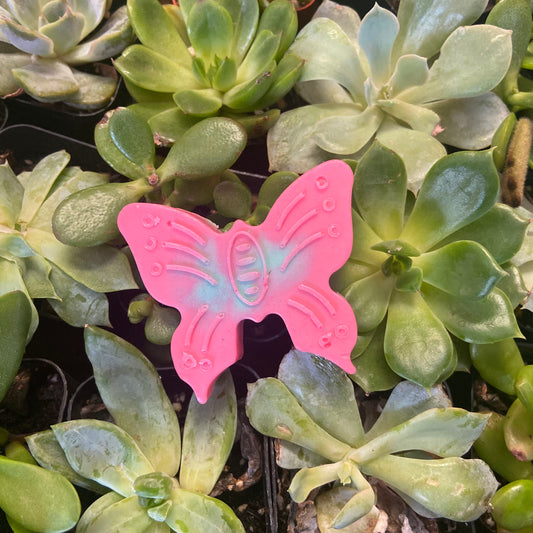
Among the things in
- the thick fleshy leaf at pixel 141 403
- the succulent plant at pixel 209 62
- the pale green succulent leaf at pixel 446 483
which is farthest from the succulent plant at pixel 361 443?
the succulent plant at pixel 209 62

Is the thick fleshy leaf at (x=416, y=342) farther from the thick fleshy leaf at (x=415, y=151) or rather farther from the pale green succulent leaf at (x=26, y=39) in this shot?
the pale green succulent leaf at (x=26, y=39)

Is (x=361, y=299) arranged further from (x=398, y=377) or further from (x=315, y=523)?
(x=315, y=523)

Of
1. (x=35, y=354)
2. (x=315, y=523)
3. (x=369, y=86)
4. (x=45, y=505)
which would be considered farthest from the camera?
(x=35, y=354)

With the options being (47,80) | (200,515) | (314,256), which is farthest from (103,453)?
(47,80)

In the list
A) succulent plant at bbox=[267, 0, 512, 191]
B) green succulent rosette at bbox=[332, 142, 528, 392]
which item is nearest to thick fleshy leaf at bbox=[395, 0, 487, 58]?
succulent plant at bbox=[267, 0, 512, 191]

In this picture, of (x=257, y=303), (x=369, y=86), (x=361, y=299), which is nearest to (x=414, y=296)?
(x=361, y=299)

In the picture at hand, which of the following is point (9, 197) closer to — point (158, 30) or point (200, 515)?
point (158, 30)

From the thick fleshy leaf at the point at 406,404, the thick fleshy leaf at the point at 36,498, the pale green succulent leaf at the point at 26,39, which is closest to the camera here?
the thick fleshy leaf at the point at 36,498
